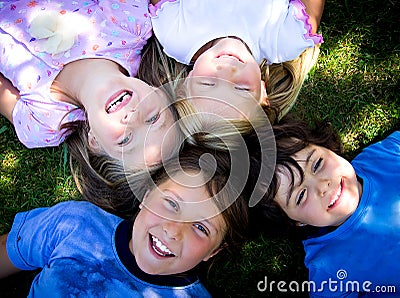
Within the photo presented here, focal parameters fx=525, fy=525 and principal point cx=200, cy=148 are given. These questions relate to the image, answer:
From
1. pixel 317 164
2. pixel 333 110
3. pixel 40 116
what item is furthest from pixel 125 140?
pixel 333 110

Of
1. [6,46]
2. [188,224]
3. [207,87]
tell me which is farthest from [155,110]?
[6,46]

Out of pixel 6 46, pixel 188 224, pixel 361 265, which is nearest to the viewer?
pixel 188 224

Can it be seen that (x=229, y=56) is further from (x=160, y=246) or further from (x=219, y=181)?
(x=160, y=246)

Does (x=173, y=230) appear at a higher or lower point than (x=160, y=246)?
higher

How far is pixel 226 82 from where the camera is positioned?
6.36 feet

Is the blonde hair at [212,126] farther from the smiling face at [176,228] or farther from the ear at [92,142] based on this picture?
the ear at [92,142]

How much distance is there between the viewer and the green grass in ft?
7.79

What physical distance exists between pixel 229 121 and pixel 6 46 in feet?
3.50

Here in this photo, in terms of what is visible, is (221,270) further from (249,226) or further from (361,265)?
(361,265)

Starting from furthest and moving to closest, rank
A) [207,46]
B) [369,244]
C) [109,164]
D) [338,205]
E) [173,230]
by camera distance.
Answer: [109,164], [207,46], [369,244], [338,205], [173,230]

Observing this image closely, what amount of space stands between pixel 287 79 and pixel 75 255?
121 cm

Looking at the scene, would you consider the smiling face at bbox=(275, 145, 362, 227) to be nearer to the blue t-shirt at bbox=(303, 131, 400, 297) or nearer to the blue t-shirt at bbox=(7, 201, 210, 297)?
the blue t-shirt at bbox=(303, 131, 400, 297)

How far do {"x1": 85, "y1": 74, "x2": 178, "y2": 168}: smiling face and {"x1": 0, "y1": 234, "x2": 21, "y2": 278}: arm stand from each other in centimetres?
66

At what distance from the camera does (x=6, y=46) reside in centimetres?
Result: 231
